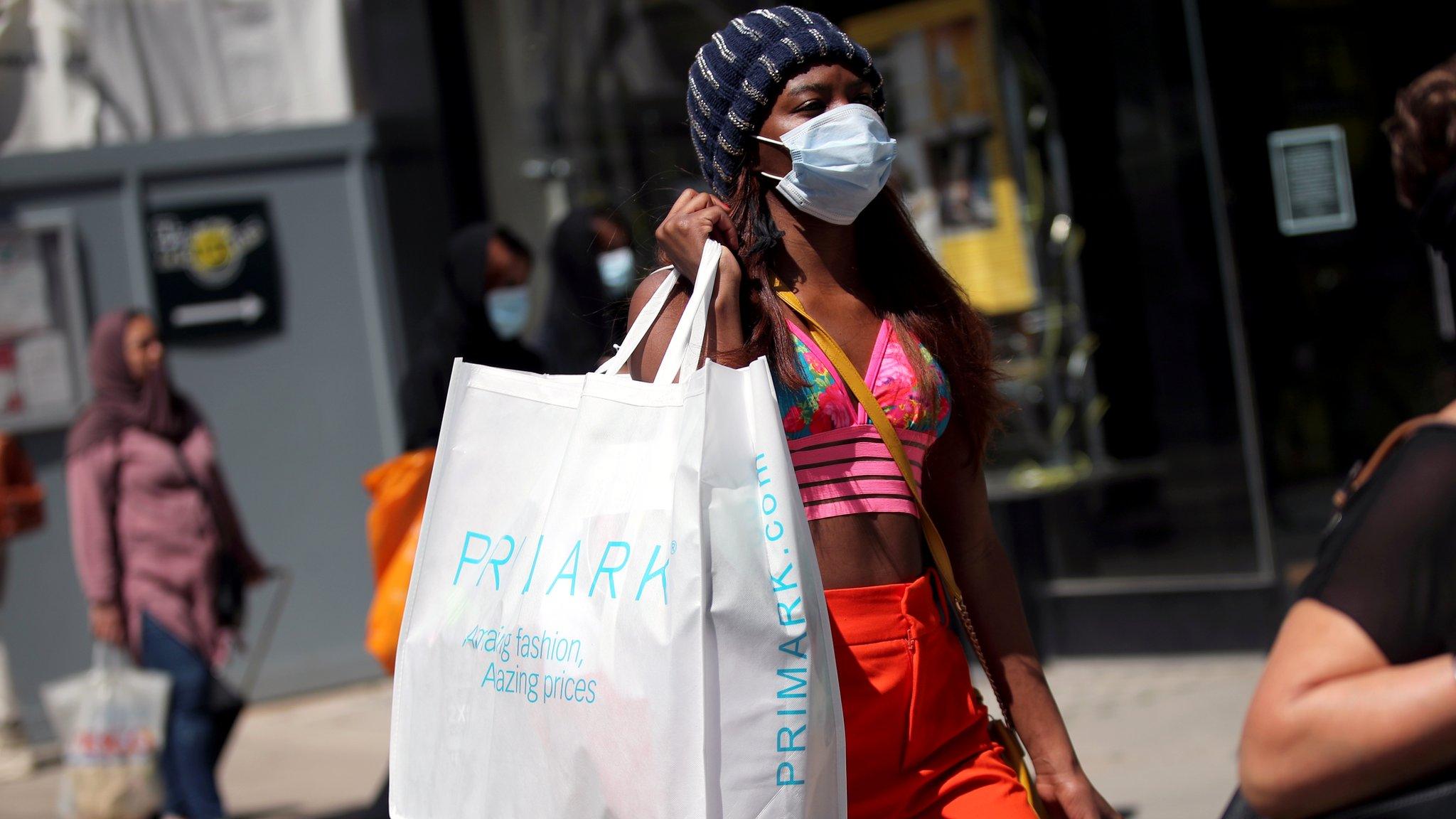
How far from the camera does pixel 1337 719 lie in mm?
1387

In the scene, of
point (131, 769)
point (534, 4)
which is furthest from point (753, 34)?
point (534, 4)

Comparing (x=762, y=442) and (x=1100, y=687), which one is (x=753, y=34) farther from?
(x=1100, y=687)

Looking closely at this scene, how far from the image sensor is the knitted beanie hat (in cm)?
206

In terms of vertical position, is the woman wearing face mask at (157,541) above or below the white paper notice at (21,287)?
below

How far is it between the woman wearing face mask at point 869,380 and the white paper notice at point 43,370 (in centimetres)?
655

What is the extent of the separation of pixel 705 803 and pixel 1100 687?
16.0 ft

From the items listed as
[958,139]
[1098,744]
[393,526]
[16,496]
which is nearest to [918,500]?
[393,526]

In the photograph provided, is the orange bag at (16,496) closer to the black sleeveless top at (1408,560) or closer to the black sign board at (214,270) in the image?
the black sign board at (214,270)

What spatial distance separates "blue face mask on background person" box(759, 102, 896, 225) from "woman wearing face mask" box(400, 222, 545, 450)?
223cm

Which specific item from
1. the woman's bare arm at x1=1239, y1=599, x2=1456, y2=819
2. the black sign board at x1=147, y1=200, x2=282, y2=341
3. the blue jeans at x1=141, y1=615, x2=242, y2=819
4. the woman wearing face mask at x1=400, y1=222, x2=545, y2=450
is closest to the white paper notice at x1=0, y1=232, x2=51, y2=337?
the black sign board at x1=147, y1=200, x2=282, y2=341

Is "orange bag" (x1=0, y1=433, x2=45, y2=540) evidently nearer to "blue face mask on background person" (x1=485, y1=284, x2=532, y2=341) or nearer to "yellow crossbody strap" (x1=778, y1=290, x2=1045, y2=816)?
"blue face mask on background person" (x1=485, y1=284, x2=532, y2=341)

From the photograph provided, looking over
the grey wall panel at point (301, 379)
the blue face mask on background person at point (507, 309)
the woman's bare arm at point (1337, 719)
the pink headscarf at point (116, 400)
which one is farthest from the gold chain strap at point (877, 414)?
the grey wall panel at point (301, 379)

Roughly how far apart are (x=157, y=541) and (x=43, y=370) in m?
2.85

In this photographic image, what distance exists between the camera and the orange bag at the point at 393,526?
369 cm
